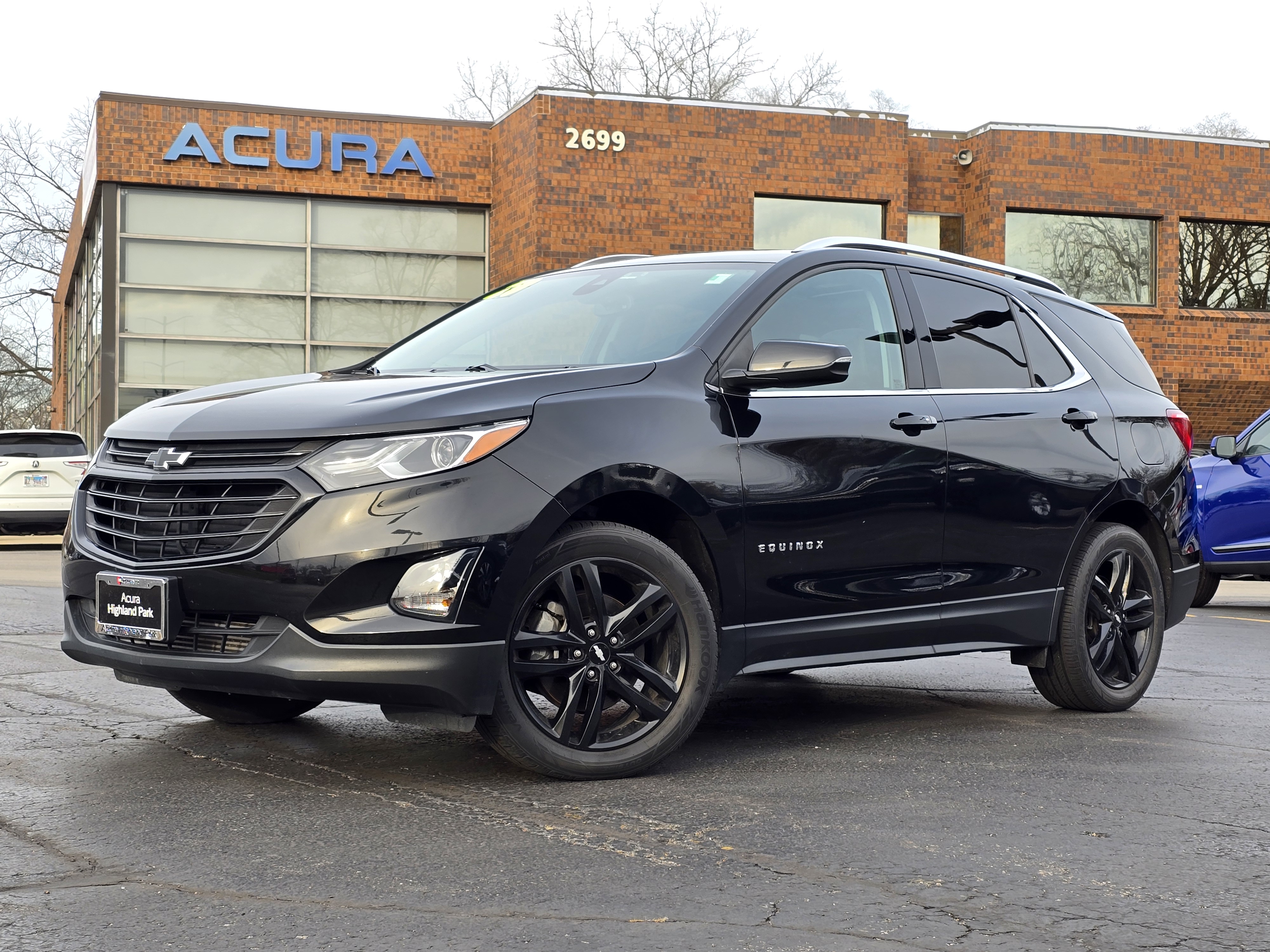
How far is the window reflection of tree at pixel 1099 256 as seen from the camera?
86.4 feet

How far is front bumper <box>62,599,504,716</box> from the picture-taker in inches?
171

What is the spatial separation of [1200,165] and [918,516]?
23842 mm

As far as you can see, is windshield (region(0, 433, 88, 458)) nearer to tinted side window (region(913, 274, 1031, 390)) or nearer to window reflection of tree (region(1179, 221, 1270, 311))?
tinted side window (region(913, 274, 1031, 390))

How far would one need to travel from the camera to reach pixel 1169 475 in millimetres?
6941

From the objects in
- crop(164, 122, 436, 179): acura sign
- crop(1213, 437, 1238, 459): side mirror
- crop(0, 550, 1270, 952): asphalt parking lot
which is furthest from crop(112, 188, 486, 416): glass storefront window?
crop(0, 550, 1270, 952): asphalt parking lot

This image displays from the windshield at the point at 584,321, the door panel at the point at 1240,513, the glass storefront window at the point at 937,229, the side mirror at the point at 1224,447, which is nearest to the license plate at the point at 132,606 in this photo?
the windshield at the point at 584,321

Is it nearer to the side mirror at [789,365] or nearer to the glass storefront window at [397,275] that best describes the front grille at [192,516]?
the side mirror at [789,365]

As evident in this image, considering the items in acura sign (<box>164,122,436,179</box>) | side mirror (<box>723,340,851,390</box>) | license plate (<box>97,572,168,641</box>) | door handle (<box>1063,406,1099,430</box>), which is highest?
acura sign (<box>164,122,436,179</box>)

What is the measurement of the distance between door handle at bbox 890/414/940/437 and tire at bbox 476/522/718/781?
44.9 inches

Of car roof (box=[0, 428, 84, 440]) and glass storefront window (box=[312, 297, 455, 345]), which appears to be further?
glass storefront window (box=[312, 297, 455, 345])

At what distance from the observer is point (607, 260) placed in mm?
6363

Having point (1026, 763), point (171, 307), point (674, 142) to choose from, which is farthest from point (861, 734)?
point (171, 307)

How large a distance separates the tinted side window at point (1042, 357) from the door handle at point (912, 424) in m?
0.96

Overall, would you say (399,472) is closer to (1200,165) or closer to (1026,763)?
(1026,763)
